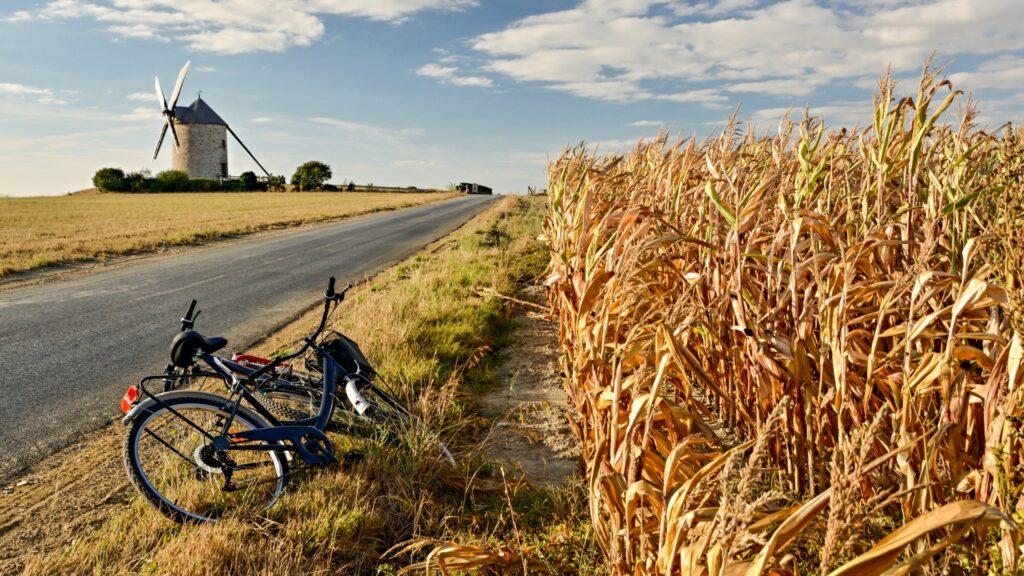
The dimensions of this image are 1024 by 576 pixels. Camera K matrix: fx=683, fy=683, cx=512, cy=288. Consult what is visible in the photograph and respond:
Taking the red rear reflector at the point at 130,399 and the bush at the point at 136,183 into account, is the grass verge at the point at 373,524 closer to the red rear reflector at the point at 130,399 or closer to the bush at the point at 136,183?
the red rear reflector at the point at 130,399

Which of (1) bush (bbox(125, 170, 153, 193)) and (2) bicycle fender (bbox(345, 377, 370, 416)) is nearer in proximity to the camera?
(2) bicycle fender (bbox(345, 377, 370, 416))

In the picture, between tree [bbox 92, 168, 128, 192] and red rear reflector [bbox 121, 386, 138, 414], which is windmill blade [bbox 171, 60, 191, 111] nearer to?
tree [bbox 92, 168, 128, 192]

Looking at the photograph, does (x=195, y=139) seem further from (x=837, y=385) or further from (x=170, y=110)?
(x=837, y=385)

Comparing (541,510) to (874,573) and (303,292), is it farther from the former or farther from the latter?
(303,292)

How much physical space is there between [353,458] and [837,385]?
8.98 feet

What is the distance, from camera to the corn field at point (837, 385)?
1.83 m

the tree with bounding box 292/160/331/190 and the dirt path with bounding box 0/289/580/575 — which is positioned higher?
the tree with bounding box 292/160/331/190

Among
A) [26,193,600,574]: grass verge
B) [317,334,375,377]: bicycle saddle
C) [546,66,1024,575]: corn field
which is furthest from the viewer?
[317,334,375,377]: bicycle saddle

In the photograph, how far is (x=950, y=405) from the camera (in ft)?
8.25

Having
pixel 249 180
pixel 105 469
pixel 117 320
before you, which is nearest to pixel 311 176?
pixel 249 180

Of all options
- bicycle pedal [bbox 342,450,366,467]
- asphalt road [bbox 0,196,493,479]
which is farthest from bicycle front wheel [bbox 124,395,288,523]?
asphalt road [bbox 0,196,493,479]

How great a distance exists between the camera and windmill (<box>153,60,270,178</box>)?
3199 inches

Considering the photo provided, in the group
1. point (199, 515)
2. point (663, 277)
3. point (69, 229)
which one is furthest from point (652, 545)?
point (69, 229)

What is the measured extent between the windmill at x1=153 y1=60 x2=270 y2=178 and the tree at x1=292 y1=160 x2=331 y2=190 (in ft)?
29.6
